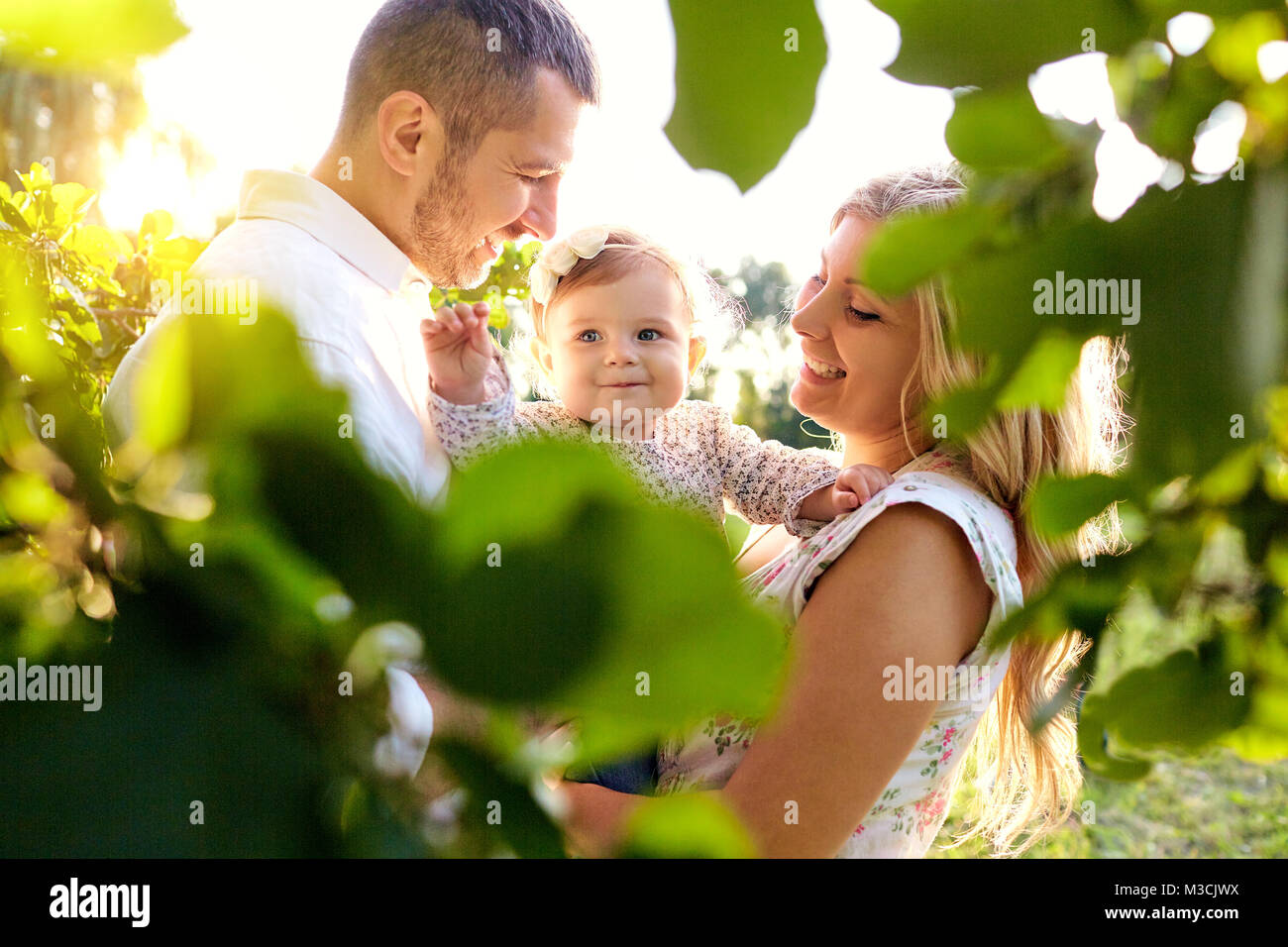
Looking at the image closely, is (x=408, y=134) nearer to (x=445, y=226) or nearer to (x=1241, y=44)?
(x=445, y=226)

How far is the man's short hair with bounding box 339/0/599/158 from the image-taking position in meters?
1.80

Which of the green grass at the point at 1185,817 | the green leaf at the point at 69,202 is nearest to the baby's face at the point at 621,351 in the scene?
the green leaf at the point at 69,202

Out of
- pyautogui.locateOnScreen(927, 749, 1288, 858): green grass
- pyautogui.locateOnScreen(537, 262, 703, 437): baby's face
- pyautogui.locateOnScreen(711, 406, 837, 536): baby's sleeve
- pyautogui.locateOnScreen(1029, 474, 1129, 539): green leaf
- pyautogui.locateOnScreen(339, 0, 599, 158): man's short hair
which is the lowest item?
pyautogui.locateOnScreen(927, 749, 1288, 858): green grass

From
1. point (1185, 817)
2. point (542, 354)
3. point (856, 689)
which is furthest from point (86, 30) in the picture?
point (1185, 817)

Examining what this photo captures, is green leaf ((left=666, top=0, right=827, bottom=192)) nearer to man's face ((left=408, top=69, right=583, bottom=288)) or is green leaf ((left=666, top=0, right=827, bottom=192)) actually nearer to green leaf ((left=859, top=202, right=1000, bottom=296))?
green leaf ((left=859, top=202, right=1000, bottom=296))

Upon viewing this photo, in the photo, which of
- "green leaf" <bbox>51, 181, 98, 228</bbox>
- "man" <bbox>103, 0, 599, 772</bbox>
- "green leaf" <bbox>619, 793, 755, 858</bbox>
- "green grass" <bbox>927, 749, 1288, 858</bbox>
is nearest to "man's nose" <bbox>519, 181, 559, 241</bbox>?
"man" <bbox>103, 0, 599, 772</bbox>

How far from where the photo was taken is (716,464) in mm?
2035

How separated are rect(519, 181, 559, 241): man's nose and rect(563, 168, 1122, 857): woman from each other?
1.77 ft

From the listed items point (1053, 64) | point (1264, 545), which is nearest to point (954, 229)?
point (1053, 64)

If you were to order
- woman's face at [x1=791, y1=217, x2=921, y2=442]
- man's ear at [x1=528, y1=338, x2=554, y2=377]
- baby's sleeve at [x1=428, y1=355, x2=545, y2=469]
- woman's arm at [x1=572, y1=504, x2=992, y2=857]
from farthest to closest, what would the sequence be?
1. man's ear at [x1=528, y1=338, x2=554, y2=377]
2. woman's face at [x1=791, y1=217, x2=921, y2=442]
3. baby's sleeve at [x1=428, y1=355, x2=545, y2=469]
4. woman's arm at [x1=572, y1=504, x2=992, y2=857]

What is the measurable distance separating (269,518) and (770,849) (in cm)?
117

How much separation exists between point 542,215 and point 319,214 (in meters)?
0.49

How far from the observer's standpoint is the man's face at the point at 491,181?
1840mm
